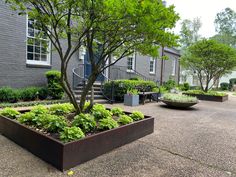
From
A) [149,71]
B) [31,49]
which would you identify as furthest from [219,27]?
[31,49]

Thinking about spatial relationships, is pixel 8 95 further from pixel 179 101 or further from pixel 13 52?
pixel 179 101

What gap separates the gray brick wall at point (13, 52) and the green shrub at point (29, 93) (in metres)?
0.53

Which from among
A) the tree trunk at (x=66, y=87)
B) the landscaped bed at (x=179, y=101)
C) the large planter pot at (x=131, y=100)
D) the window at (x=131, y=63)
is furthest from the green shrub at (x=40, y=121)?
the window at (x=131, y=63)

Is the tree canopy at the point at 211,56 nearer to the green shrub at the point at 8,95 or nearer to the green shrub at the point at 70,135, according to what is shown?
the green shrub at the point at 8,95

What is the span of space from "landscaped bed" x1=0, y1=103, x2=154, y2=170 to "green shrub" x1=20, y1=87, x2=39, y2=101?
313cm

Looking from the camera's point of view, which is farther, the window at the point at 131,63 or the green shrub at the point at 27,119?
the window at the point at 131,63

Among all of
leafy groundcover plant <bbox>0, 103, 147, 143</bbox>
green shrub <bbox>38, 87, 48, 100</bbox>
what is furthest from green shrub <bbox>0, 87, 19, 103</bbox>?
leafy groundcover plant <bbox>0, 103, 147, 143</bbox>

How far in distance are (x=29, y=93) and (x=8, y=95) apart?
0.75 metres

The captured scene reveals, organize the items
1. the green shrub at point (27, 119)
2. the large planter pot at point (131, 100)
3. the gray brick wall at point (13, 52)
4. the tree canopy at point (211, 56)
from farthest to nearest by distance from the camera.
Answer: the tree canopy at point (211, 56)
the large planter pot at point (131, 100)
the gray brick wall at point (13, 52)
the green shrub at point (27, 119)

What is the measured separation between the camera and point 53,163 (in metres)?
2.47

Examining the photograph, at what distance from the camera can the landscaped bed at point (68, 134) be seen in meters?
2.47

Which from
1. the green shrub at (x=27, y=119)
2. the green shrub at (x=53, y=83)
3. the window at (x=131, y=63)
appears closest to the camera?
the green shrub at (x=27, y=119)

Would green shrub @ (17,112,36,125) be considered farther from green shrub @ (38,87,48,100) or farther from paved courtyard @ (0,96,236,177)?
green shrub @ (38,87,48,100)

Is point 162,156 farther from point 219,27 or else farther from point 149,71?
point 219,27
